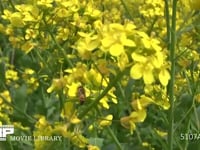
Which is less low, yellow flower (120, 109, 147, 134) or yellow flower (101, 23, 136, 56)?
yellow flower (101, 23, 136, 56)

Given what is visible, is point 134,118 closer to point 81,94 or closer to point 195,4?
point 81,94

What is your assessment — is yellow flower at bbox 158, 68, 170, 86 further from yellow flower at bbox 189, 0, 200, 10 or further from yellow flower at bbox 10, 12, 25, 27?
yellow flower at bbox 10, 12, 25, 27

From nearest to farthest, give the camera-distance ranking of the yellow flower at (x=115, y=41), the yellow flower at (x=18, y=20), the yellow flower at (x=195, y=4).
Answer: the yellow flower at (x=115, y=41) < the yellow flower at (x=195, y=4) < the yellow flower at (x=18, y=20)

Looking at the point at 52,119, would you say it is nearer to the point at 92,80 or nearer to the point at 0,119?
the point at 0,119

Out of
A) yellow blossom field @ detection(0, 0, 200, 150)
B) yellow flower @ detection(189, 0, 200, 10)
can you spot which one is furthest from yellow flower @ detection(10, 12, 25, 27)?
yellow flower @ detection(189, 0, 200, 10)

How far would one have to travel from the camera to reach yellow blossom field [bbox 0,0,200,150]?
2.97ft

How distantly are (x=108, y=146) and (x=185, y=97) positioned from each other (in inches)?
11.0

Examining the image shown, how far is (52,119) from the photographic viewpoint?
2.13 metres

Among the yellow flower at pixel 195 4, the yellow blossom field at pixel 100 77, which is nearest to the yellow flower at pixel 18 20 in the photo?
the yellow blossom field at pixel 100 77

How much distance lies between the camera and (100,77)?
3.52 feet

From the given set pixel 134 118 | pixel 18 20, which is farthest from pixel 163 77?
pixel 18 20

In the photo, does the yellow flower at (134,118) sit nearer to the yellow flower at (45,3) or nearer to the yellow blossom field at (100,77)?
the yellow blossom field at (100,77)

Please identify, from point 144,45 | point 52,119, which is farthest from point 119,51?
point 52,119

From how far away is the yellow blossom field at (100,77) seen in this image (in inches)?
35.6
